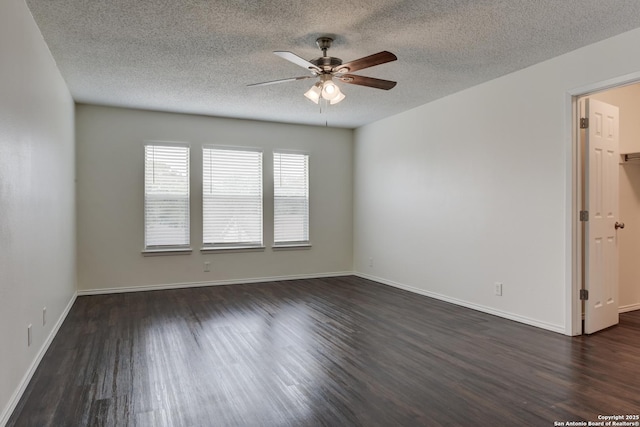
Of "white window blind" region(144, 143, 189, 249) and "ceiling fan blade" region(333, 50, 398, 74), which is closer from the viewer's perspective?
"ceiling fan blade" region(333, 50, 398, 74)

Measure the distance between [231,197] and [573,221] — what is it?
15.2 feet

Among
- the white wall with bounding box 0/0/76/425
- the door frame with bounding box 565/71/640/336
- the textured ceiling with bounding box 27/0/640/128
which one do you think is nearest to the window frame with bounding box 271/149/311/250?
the textured ceiling with bounding box 27/0/640/128

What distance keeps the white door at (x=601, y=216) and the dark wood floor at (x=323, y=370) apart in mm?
237

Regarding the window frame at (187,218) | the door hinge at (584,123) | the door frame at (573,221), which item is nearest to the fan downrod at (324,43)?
the door frame at (573,221)

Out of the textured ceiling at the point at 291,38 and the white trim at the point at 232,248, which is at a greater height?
the textured ceiling at the point at 291,38

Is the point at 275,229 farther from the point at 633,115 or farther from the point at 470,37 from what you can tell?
the point at 633,115

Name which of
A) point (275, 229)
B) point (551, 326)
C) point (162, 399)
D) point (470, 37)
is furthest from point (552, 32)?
point (275, 229)

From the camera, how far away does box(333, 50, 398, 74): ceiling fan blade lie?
2898 mm

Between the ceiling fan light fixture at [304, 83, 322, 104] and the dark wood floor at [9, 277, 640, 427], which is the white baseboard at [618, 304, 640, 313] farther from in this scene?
the ceiling fan light fixture at [304, 83, 322, 104]

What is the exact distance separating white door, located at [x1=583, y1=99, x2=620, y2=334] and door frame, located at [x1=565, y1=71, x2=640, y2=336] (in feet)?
0.28

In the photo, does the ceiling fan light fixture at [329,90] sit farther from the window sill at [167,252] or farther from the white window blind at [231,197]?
the window sill at [167,252]

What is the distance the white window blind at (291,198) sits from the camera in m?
6.63

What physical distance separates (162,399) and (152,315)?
7.06ft

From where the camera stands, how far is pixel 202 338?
3.58 metres
